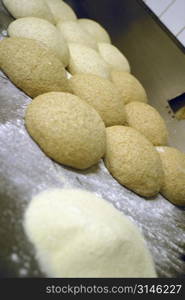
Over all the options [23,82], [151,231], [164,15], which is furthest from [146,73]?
[151,231]

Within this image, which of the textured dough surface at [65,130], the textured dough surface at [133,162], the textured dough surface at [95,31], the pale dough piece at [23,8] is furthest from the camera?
the textured dough surface at [95,31]

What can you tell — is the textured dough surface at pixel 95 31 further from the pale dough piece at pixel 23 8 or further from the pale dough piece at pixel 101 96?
the pale dough piece at pixel 101 96

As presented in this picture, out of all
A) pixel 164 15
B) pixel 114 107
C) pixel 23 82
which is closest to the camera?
pixel 23 82

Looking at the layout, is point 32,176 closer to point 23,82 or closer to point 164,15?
point 23,82

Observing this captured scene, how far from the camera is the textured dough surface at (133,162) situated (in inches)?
49.0

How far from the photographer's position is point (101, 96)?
138 cm

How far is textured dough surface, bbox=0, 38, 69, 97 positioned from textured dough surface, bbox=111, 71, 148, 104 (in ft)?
1.41

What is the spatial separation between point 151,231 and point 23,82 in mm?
740

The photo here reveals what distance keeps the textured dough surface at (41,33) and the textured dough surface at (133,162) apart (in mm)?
483

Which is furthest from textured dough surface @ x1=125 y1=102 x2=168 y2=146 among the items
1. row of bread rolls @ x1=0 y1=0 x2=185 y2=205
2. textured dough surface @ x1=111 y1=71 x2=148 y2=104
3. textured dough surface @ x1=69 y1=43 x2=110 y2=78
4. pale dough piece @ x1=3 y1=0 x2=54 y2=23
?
pale dough piece @ x1=3 y1=0 x2=54 y2=23

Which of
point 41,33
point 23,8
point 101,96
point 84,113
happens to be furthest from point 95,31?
point 84,113

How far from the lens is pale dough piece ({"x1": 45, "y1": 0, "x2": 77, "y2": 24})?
1962 mm

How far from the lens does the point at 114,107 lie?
140 cm

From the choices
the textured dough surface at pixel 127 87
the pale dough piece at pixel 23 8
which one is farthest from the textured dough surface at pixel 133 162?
the pale dough piece at pixel 23 8
